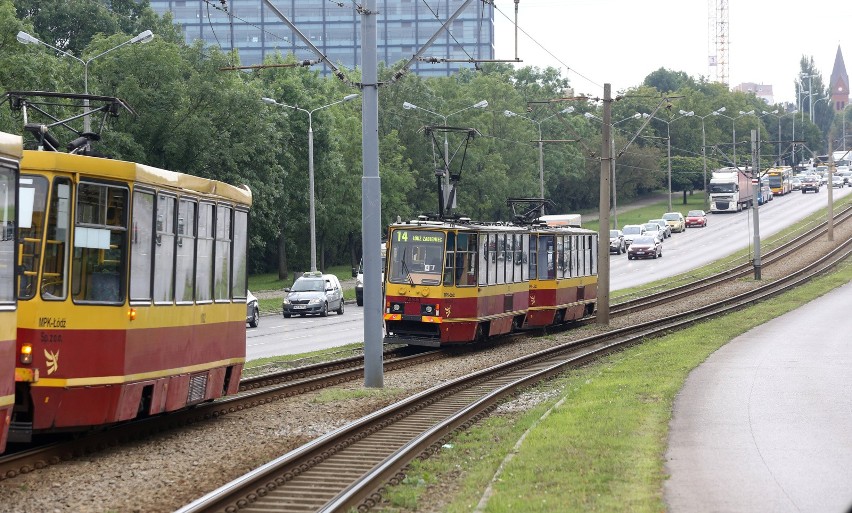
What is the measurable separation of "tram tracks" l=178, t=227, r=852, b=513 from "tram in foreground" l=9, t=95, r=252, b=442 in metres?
2.02

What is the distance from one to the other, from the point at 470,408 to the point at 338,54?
5154 inches

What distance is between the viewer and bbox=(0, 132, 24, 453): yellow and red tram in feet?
36.3

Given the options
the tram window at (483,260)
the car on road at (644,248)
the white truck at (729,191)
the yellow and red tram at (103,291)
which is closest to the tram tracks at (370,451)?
the yellow and red tram at (103,291)

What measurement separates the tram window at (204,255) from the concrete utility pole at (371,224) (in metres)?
5.86

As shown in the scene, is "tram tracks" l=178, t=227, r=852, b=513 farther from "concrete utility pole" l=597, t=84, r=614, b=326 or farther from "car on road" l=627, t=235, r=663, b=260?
"car on road" l=627, t=235, r=663, b=260

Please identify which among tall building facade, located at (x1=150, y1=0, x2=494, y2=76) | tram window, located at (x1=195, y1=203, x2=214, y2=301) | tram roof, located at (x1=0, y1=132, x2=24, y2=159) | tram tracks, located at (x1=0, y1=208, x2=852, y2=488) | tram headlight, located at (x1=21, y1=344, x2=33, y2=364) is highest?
tall building facade, located at (x1=150, y1=0, x2=494, y2=76)

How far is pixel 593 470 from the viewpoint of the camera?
12.6m

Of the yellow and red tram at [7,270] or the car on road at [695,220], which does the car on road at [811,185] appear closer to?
the car on road at [695,220]

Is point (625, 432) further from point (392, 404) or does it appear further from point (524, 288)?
point (524, 288)

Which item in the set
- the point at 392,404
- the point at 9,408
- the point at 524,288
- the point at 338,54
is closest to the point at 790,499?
the point at 9,408

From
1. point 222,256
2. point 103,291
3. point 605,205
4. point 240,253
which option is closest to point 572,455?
point 103,291

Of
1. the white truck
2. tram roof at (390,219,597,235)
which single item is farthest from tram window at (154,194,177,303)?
the white truck

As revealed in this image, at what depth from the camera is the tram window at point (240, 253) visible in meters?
18.1

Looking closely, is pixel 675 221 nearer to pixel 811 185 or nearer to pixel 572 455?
pixel 811 185
